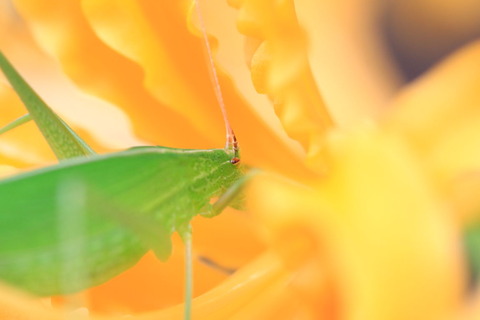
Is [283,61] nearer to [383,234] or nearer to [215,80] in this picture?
[215,80]

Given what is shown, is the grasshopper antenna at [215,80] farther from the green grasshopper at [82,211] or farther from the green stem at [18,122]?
the green stem at [18,122]

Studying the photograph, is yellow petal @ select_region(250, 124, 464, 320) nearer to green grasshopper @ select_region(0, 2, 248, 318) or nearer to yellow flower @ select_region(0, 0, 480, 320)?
yellow flower @ select_region(0, 0, 480, 320)

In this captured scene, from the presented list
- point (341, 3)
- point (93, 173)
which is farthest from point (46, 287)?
point (341, 3)

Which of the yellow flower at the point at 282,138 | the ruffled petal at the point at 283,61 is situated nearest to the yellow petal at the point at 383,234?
the yellow flower at the point at 282,138

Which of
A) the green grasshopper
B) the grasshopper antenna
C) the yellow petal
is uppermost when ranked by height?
the grasshopper antenna

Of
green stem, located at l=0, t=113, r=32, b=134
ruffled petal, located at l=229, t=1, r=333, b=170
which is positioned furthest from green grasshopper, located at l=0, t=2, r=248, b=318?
ruffled petal, located at l=229, t=1, r=333, b=170

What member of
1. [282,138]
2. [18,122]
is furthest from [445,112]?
[18,122]
